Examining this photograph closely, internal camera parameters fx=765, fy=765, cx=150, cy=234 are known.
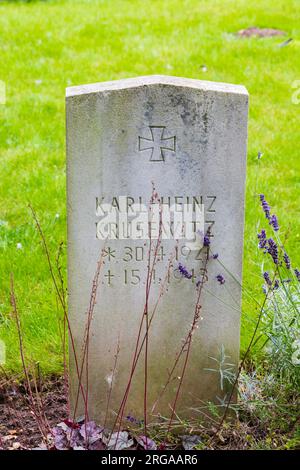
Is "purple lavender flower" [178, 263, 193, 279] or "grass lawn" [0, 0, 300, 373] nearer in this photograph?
"purple lavender flower" [178, 263, 193, 279]

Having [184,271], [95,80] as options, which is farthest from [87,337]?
[95,80]

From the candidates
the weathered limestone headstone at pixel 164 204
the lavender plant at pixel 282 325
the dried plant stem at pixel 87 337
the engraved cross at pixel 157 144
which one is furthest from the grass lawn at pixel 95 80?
the engraved cross at pixel 157 144

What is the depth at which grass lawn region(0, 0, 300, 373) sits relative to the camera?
488 cm

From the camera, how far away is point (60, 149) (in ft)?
22.0

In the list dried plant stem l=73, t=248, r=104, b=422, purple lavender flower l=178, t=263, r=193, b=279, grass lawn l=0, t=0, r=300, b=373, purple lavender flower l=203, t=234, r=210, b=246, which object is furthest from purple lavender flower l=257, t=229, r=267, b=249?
dried plant stem l=73, t=248, r=104, b=422

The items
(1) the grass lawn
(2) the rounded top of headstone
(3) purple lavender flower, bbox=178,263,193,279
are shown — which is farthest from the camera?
(1) the grass lawn

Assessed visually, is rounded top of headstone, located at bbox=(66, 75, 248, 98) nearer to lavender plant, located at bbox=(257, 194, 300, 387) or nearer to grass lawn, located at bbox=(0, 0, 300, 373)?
lavender plant, located at bbox=(257, 194, 300, 387)

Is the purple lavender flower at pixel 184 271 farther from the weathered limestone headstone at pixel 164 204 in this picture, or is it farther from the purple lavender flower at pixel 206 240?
the purple lavender flower at pixel 206 240

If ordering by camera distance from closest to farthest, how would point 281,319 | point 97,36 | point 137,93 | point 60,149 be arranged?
point 137,93
point 281,319
point 60,149
point 97,36

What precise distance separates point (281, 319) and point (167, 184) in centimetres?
82

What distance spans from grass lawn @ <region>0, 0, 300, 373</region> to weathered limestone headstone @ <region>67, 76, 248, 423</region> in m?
0.50

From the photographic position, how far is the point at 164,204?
340 centimetres

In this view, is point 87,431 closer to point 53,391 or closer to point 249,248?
point 53,391
